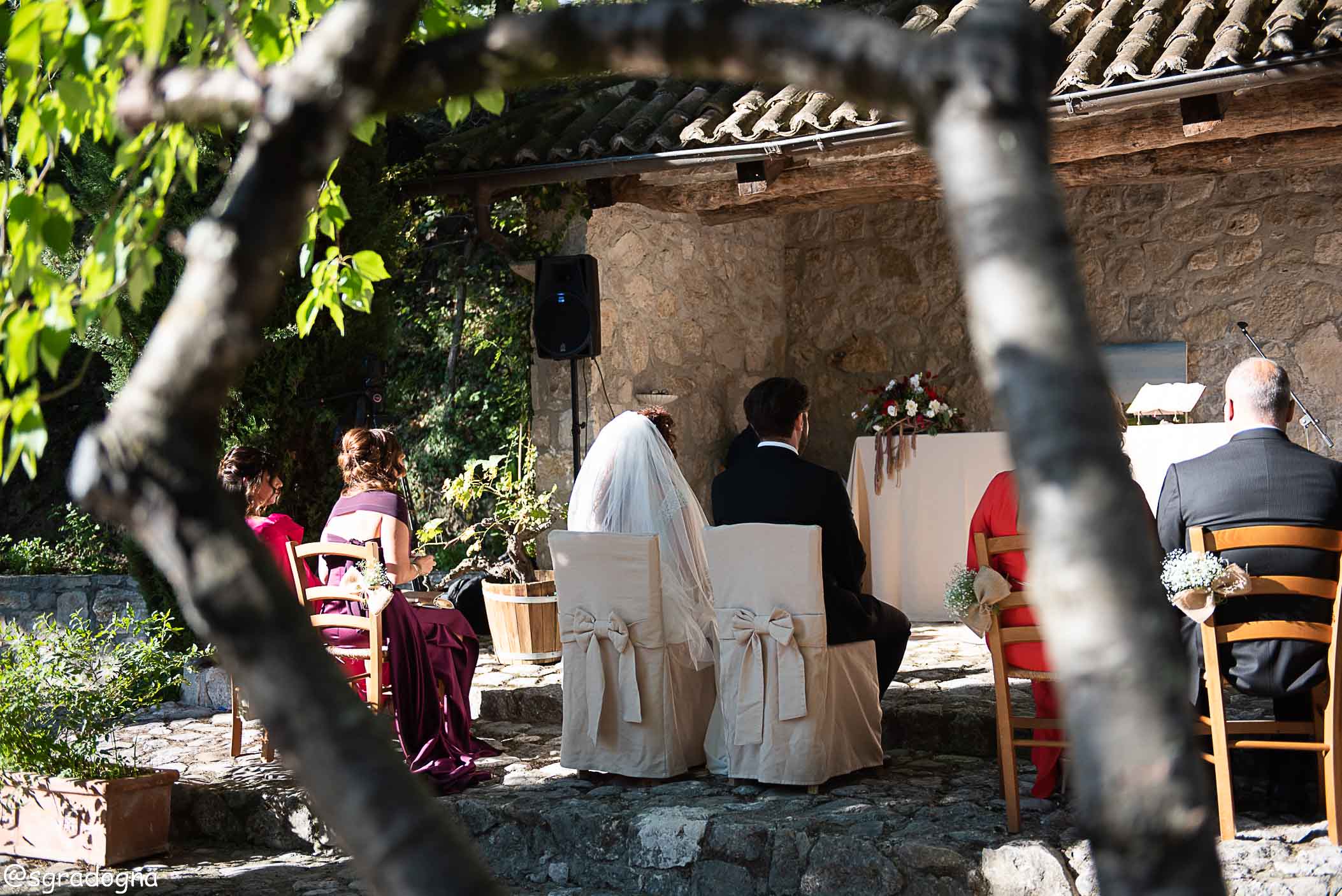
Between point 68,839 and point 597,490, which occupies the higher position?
point 597,490

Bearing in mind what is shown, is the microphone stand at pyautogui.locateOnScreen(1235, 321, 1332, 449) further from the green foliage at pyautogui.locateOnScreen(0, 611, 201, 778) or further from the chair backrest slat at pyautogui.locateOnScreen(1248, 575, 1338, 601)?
the green foliage at pyautogui.locateOnScreen(0, 611, 201, 778)

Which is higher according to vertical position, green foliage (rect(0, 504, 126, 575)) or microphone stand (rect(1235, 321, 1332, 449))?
microphone stand (rect(1235, 321, 1332, 449))

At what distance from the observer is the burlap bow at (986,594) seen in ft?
12.0

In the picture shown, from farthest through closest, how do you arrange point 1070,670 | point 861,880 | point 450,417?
point 450,417 < point 861,880 < point 1070,670

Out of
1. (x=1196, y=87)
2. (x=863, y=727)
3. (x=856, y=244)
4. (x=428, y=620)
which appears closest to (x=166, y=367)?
(x=863, y=727)

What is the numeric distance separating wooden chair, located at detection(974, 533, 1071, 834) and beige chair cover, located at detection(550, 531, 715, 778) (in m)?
1.15

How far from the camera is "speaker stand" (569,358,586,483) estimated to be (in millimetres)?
6582

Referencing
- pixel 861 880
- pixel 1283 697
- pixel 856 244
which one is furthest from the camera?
pixel 856 244

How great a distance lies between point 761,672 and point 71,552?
19.5ft

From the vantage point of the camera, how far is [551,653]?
6227mm

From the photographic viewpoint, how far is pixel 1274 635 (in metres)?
3.37

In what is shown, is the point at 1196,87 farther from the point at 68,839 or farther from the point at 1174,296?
the point at 68,839

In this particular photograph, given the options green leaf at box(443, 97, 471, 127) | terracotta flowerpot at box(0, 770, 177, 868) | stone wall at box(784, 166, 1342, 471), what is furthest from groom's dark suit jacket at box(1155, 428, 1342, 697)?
stone wall at box(784, 166, 1342, 471)

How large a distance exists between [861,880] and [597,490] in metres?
1.89
